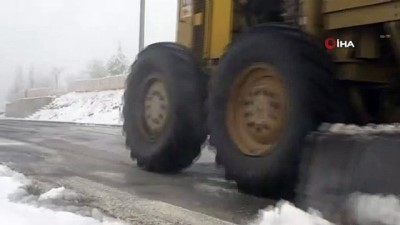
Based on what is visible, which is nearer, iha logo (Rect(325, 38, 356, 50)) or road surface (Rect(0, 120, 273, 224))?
road surface (Rect(0, 120, 273, 224))

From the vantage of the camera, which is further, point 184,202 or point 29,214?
point 184,202

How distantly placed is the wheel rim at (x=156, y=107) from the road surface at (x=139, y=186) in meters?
0.57

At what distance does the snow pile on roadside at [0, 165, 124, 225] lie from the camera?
4.70 m

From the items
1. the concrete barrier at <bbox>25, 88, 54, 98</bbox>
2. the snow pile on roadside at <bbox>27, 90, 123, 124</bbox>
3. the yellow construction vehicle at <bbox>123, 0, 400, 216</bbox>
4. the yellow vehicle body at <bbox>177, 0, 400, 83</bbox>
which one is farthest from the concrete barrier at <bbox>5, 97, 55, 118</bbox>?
the yellow vehicle body at <bbox>177, 0, 400, 83</bbox>

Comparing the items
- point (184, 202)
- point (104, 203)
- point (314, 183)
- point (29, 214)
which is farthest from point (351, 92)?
point (29, 214)

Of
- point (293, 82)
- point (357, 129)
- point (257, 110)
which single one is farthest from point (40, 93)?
point (357, 129)

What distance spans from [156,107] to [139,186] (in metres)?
1.50

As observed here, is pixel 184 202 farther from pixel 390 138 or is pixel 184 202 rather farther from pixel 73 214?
pixel 390 138

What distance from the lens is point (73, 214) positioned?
4.98 meters

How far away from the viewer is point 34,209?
5133 millimetres

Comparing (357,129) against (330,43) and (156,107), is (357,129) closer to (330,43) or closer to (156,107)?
(330,43)

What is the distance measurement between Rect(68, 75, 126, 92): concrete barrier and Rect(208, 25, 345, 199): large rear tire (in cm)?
3397

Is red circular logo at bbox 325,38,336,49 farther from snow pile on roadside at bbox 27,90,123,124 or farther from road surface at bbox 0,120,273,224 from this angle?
snow pile on roadside at bbox 27,90,123,124

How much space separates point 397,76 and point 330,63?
0.63 meters
